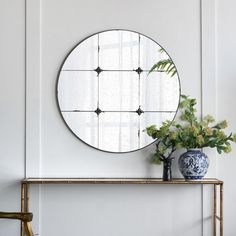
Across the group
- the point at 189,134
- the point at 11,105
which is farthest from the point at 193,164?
the point at 11,105

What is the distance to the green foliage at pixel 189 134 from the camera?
332cm

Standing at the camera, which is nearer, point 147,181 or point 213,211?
point 147,181

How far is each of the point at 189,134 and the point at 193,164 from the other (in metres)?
0.20

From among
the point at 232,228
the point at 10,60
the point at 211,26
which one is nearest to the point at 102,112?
the point at 10,60

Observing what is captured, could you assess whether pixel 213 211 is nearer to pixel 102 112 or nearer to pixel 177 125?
pixel 177 125

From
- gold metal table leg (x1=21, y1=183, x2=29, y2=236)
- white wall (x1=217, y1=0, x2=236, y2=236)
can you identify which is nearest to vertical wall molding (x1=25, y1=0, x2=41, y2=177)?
gold metal table leg (x1=21, y1=183, x2=29, y2=236)

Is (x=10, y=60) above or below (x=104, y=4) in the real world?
below

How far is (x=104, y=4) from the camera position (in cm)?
352

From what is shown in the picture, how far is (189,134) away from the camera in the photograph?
10.9 ft

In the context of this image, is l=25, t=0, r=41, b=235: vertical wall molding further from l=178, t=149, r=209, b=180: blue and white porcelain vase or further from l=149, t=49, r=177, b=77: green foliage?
l=178, t=149, r=209, b=180: blue and white porcelain vase

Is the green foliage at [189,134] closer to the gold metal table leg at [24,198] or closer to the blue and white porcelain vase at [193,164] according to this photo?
the blue and white porcelain vase at [193,164]

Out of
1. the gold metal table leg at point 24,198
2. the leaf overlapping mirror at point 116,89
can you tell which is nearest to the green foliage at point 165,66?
the leaf overlapping mirror at point 116,89

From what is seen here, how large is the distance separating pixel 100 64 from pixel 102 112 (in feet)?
1.11

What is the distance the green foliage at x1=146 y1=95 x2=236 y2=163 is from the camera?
332cm
